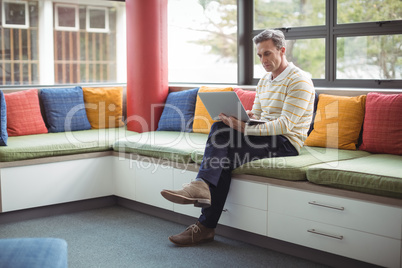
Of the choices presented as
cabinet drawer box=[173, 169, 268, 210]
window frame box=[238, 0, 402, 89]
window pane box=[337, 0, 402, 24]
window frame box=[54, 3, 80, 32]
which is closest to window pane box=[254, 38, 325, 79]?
window frame box=[238, 0, 402, 89]

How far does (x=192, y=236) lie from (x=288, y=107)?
1.03m

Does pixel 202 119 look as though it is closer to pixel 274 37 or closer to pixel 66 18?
pixel 274 37

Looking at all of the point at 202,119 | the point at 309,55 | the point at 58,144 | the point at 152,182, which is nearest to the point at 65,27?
the point at 58,144

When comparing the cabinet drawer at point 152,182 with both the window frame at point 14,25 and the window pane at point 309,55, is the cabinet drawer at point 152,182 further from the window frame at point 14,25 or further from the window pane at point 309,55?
the window frame at point 14,25

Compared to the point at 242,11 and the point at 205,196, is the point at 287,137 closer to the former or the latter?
the point at 205,196

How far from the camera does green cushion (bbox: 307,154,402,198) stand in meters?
2.63

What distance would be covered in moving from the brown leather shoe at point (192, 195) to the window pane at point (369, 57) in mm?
1720

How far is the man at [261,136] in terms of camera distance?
3244mm

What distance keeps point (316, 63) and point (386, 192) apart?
6.30 ft

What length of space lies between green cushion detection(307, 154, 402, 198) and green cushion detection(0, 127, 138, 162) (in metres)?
2.00

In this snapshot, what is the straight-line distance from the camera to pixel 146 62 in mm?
4781

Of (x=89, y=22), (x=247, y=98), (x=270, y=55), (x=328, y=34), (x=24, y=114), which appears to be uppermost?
→ (x=89, y=22)

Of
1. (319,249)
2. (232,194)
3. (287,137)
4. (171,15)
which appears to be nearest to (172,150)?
(232,194)

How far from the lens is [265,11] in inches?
185
